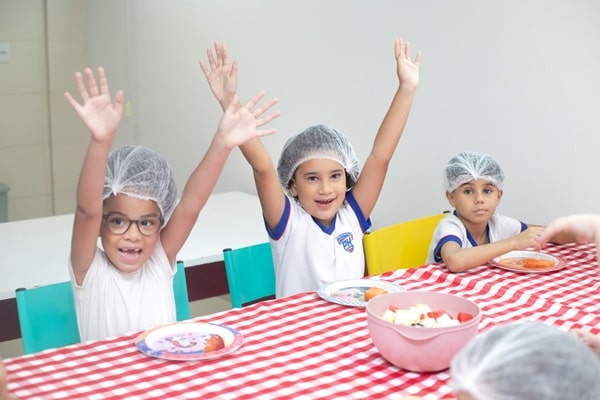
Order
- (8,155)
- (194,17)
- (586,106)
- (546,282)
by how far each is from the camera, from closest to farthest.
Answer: (546,282)
(586,106)
(194,17)
(8,155)

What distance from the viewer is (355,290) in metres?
1.86

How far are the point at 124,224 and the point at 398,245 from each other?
87 cm

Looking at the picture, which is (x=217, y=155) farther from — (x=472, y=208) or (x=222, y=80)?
(x=472, y=208)

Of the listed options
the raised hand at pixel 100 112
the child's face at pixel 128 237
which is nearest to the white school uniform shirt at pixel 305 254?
the child's face at pixel 128 237

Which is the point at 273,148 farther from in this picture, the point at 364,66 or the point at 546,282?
the point at 546,282

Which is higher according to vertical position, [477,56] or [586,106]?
[477,56]

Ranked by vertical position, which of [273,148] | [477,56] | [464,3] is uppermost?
[464,3]

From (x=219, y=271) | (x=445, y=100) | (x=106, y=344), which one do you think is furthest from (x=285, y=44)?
(x=106, y=344)

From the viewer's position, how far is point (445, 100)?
2.88 meters

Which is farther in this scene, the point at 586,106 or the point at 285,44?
the point at 285,44

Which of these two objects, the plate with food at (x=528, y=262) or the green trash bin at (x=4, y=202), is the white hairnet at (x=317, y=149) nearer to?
the plate with food at (x=528, y=262)

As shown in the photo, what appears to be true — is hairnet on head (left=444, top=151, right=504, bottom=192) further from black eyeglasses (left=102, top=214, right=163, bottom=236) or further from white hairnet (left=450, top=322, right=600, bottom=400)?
white hairnet (left=450, top=322, right=600, bottom=400)

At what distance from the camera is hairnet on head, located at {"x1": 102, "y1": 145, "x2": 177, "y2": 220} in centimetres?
179

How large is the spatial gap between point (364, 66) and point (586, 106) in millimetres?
903
